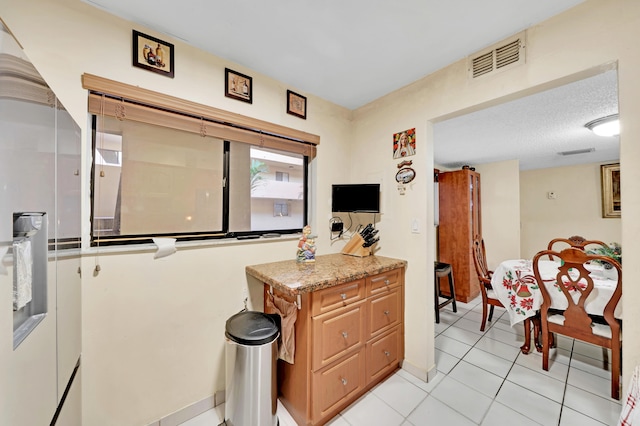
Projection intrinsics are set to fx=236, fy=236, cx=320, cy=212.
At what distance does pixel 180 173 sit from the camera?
168 cm

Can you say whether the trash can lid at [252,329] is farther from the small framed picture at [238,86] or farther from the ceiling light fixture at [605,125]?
the ceiling light fixture at [605,125]

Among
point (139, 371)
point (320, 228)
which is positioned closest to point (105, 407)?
point (139, 371)

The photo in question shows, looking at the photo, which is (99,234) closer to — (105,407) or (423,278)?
(105,407)

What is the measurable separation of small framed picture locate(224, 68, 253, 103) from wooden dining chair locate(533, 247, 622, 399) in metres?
2.74

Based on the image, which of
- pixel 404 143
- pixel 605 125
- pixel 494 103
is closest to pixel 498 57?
pixel 494 103

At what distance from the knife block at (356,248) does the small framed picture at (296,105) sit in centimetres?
127

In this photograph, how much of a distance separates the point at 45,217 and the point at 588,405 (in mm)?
3208

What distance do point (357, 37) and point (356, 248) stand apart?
169 cm

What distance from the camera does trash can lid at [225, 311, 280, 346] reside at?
4.46 feet

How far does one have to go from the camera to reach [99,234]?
54.7 inches

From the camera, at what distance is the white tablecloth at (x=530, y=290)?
1921 millimetres

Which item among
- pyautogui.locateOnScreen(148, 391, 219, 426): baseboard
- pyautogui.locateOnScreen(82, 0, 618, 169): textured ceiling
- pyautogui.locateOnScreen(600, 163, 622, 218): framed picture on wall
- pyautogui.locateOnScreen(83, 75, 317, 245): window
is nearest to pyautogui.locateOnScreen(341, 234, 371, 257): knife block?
pyautogui.locateOnScreen(83, 75, 317, 245): window

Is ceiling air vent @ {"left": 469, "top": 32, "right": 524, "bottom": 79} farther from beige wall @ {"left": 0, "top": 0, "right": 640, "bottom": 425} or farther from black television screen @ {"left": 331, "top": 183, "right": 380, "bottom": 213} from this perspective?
black television screen @ {"left": 331, "top": 183, "right": 380, "bottom": 213}

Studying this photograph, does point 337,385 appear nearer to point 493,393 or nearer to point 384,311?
point 384,311
